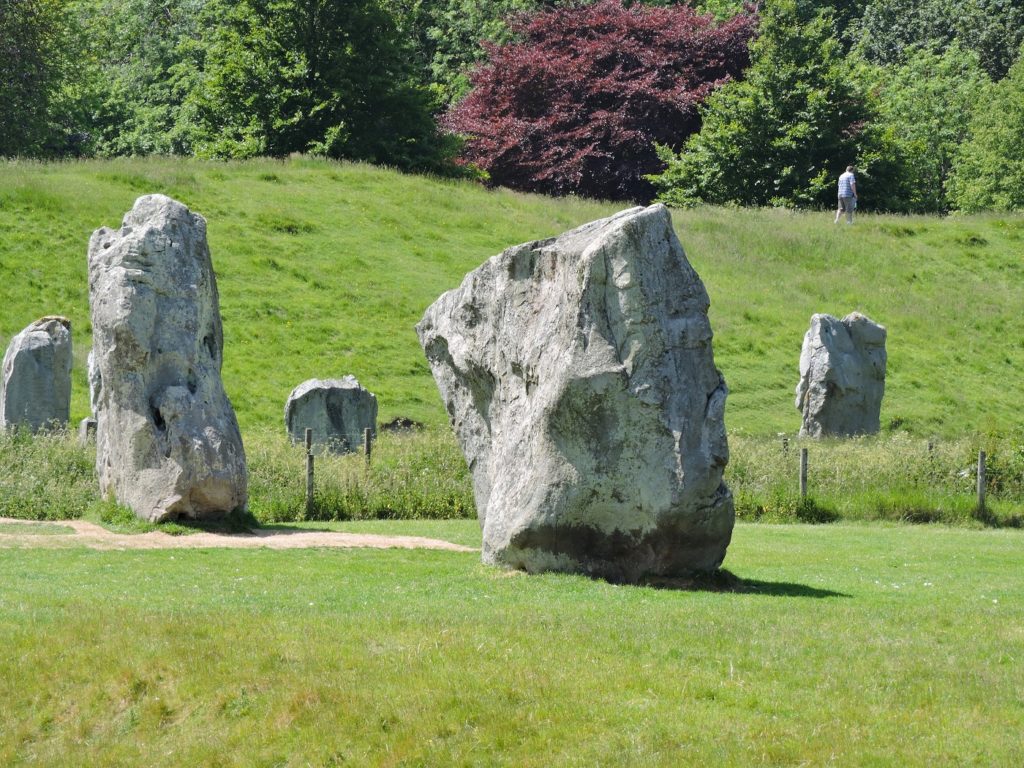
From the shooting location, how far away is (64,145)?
7450 centimetres

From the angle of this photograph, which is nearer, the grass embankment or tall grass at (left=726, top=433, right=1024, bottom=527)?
tall grass at (left=726, top=433, right=1024, bottom=527)

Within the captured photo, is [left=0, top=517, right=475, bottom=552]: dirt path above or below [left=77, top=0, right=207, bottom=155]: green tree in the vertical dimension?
below

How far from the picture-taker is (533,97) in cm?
7425

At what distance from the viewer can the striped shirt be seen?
57156 millimetres

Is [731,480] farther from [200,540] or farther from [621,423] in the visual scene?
[621,423]

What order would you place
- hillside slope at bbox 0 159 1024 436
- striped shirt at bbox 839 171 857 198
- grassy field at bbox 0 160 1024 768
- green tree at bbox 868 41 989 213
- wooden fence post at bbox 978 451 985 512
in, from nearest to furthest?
grassy field at bbox 0 160 1024 768, wooden fence post at bbox 978 451 985 512, hillside slope at bbox 0 159 1024 436, striped shirt at bbox 839 171 857 198, green tree at bbox 868 41 989 213

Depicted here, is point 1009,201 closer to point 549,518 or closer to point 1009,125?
point 1009,125

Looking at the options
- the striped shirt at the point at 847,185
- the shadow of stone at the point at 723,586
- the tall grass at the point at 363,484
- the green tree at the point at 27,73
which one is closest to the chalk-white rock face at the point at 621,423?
the shadow of stone at the point at 723,586

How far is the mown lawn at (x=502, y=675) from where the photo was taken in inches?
420

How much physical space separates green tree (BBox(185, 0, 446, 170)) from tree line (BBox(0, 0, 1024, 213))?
9 cm

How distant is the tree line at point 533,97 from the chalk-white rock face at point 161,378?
40312mm

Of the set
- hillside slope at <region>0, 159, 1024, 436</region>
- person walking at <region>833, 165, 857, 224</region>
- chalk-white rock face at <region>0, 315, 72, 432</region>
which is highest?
person walking at <region>833, 165, 857, 224</region>

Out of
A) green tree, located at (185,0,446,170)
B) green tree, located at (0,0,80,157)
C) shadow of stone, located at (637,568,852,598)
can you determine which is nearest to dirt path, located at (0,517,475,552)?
shadow of stone, located at (637,568,852,598)

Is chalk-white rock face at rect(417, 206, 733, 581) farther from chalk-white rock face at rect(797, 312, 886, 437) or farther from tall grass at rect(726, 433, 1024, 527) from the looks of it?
chalk-white rock face at rect(797, 312, 886, 437)
